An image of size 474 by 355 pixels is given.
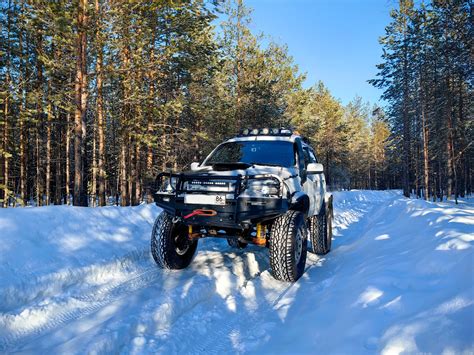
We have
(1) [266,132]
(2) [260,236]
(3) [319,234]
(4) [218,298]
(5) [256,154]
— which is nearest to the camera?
(4) [218,298]

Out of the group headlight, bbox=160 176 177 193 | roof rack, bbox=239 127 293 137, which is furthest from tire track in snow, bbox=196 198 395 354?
roof rack, bbox=239 127 293 137

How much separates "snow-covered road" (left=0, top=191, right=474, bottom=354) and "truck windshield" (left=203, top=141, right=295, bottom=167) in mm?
1839

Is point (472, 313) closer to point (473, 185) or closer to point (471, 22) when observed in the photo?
point (471, 22)

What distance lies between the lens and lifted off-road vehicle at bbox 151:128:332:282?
4434mm

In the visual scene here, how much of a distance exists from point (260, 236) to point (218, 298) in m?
1.13

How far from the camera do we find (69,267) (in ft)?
14.8

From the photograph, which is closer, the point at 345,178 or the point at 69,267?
the point at 69,267

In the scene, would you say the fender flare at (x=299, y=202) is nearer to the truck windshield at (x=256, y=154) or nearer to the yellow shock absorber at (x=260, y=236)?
the yellow shock absorber at (x=260, y=236)

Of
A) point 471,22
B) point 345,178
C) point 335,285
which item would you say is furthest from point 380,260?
point 345,178

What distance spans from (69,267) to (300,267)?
11.3ft

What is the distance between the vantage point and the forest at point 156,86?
10016 millimetres

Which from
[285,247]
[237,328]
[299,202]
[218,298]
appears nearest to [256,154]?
[299,202]

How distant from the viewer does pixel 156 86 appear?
48.4 ft

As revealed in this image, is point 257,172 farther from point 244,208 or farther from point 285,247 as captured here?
point 285,247
